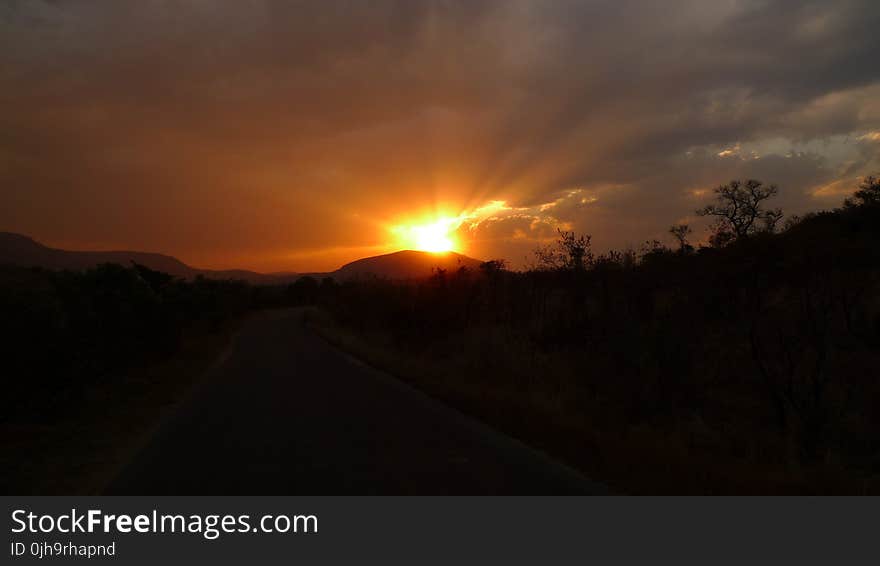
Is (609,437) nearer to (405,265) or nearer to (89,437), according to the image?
(89,437)

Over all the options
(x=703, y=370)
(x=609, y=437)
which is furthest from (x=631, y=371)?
(x=609, y=437)

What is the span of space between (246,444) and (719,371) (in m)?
12.6

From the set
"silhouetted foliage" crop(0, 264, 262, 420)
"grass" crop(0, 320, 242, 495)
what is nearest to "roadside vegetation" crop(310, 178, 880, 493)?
"grass" crop(0, 320, 242, 495)

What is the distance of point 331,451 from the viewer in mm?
8766

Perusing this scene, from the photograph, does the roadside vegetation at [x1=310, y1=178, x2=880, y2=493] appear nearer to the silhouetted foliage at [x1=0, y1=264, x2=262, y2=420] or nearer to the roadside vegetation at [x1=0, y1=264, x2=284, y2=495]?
the roadside vegetation at [x1=0, y1=264, x2=284, y2=495]

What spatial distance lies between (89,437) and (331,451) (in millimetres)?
4617

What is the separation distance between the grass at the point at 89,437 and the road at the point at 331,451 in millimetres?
399

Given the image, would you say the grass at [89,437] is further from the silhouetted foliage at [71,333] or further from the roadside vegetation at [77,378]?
the silhouetted foliage at [71,333]

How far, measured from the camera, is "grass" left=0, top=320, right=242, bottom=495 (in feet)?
25.4

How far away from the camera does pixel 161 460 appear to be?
836cm

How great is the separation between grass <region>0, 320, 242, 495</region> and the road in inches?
15.7

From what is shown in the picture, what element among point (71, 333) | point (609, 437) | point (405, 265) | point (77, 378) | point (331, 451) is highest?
point (405, 265)

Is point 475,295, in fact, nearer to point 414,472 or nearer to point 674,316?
point 674,316
